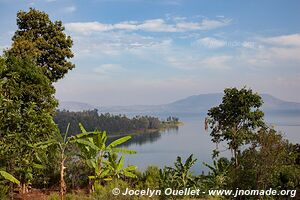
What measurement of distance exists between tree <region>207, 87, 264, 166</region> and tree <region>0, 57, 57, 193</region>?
773 cm

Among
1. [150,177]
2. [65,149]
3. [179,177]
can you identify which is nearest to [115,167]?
[150,177]

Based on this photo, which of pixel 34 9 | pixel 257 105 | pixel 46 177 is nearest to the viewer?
pixel 46 177

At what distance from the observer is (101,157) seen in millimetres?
10477

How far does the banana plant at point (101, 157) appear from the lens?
1030 centimetres

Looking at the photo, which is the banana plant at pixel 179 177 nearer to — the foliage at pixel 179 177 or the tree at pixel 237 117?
the foliage at pixel 179 177

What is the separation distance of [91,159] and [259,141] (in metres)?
5.36

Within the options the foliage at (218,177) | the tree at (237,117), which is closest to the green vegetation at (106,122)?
the tree at (237,117)

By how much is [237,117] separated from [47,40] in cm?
849

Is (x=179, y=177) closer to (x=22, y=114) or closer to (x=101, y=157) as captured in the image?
(x=101, y=157)

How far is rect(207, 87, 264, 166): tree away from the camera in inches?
565

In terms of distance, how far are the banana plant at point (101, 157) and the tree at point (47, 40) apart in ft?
9.64

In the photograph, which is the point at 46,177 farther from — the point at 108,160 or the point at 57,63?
the point at 57,63

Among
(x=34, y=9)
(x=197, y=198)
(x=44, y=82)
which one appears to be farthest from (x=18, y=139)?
(x=34, y=9)

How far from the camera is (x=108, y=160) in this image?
37.1 ft
